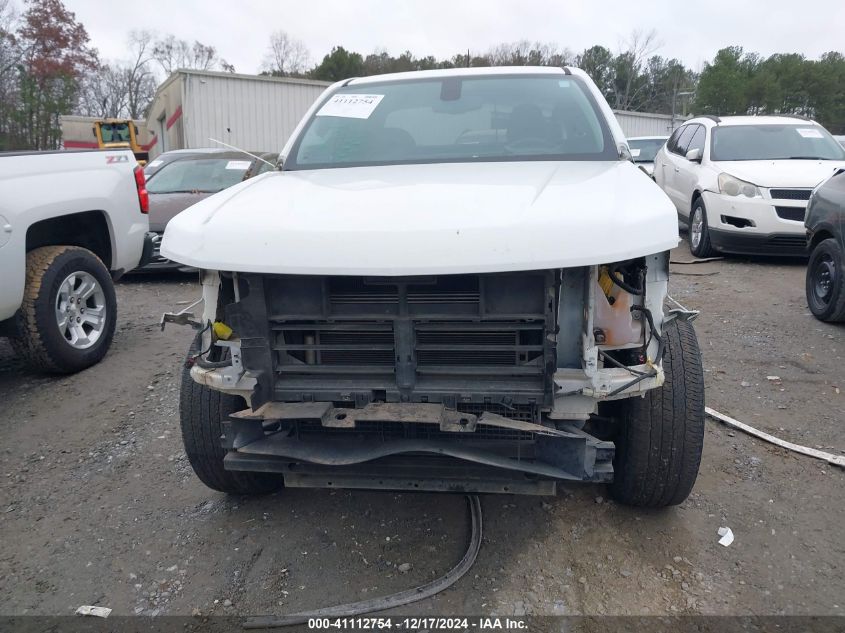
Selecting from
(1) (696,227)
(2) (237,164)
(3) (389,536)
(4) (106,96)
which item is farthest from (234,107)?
(4) (106,96)

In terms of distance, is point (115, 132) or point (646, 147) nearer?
point (646, 147)

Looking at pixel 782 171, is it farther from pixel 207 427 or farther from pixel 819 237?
pixel 207 427

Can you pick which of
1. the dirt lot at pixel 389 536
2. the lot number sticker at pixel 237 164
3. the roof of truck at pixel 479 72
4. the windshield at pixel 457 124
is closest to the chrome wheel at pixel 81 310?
the dirt lot at pixel 389 536

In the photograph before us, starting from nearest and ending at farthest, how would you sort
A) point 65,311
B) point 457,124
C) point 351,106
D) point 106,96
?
point 457,124, point 351,106, point 65,311, point 106,96

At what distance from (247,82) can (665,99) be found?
1534 inches

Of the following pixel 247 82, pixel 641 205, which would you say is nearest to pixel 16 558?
pixel 641 205

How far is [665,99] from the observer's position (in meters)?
49.5

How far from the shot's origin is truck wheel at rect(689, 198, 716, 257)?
8.71 metres

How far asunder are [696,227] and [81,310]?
7.31 m

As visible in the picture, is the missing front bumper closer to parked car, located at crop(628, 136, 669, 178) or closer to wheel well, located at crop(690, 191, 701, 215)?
wheel well, located at crop(690, 191, 701, 215)

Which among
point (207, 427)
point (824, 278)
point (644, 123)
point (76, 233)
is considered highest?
point (644, 123)

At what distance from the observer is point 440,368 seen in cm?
250

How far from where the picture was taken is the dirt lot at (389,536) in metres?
2.63

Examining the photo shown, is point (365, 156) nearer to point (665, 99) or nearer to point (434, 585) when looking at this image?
point (434, 585)
